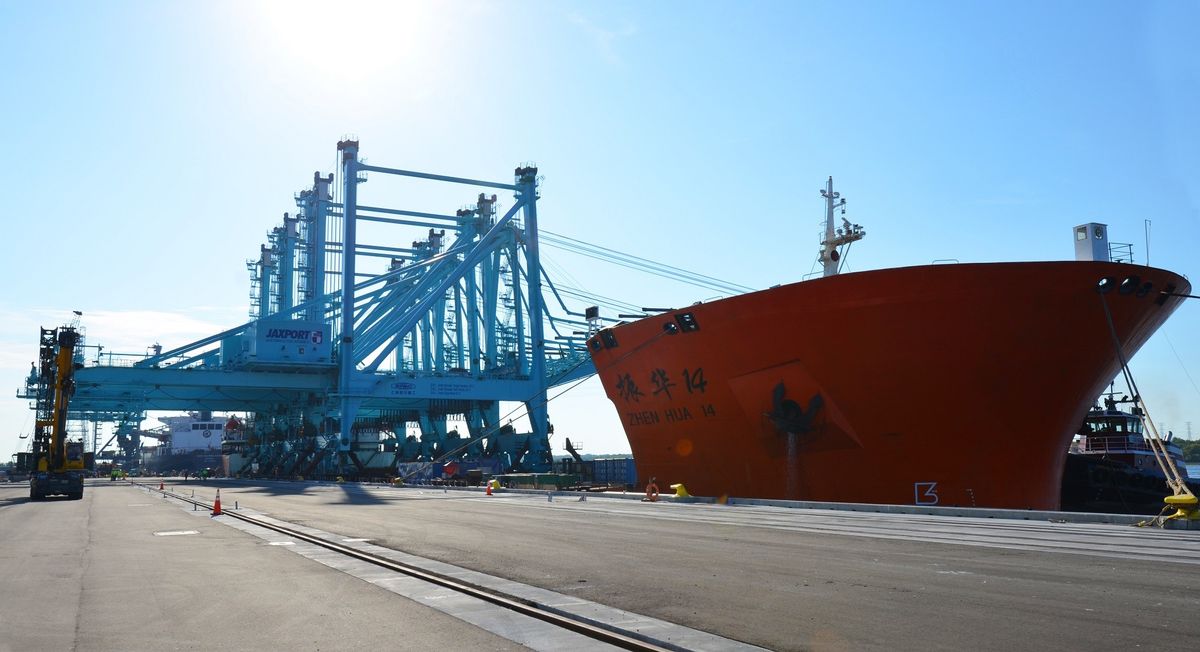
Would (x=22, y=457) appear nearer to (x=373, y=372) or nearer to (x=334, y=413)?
(x=373, y=372)

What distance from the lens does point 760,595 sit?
8961 millimetres

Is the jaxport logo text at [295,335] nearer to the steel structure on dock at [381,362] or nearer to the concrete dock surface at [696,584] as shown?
the steel structure on dock at [381,362]

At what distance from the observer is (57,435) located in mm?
37906

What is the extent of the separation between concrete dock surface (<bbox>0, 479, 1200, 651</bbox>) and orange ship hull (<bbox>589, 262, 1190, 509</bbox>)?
2.02 meters

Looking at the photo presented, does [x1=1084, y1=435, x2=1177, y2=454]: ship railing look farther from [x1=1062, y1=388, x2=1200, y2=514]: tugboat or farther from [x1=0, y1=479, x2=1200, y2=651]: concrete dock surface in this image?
[x1=0, y1=479, x2=1200, y2=651]: concrete dock surface

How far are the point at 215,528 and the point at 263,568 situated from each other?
8897 mm

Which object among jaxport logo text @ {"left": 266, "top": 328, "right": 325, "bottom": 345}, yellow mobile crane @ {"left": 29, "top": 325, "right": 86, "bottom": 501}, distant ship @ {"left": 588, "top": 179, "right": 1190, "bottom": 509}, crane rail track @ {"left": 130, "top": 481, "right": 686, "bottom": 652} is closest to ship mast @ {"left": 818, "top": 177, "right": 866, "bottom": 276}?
distant ship @ {"left": 588, "top": 179, "right": 1190, "bottom": 509}

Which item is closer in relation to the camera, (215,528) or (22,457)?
(215,528)

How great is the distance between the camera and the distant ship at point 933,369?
18.2 meters

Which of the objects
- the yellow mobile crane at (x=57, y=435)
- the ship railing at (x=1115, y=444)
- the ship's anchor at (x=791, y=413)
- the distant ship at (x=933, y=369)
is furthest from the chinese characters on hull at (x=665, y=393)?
the yellow mobile crane at (x=57, y=435)

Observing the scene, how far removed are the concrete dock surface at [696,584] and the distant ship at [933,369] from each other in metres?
2.06

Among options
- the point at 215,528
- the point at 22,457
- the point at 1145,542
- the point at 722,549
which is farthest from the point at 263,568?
the point at 22,457

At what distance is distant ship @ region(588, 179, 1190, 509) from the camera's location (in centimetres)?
1823

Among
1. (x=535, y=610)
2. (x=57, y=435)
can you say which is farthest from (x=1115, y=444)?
(x=57, y=435)
